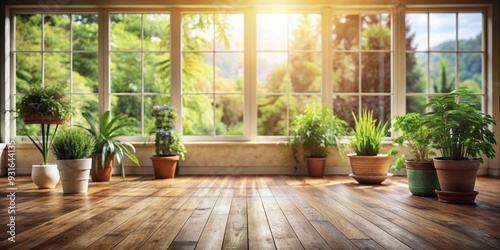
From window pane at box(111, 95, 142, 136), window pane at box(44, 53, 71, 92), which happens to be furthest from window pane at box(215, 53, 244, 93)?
window pane at box(44, 53, 71, 92)

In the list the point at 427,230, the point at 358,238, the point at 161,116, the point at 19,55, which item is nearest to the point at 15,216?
the point at 358,238

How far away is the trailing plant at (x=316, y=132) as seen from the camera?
6086 millimetres

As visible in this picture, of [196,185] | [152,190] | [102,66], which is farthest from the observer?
[102,66]

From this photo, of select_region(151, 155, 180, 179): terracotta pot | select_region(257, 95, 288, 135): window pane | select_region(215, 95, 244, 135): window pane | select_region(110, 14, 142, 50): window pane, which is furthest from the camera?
select_region(215, 95, 244, 135): window pane

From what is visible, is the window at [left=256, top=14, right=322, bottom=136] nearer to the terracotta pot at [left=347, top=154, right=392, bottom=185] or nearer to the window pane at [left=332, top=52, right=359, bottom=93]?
the window pane at [left=332, top=52, right=359, bottom=93]

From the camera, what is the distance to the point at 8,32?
6.56 m

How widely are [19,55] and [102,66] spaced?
121cm

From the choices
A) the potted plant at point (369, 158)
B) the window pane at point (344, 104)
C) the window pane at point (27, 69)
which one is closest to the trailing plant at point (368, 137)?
the potted plant at point (369, 158)

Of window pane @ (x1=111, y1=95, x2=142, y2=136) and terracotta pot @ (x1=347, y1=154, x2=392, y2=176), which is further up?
window pane @ (x1=111, y1=95, x2=142, y2=136)

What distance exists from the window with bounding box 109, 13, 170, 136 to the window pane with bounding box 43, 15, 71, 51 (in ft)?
2.05

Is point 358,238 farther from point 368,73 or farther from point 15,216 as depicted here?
point 368,73

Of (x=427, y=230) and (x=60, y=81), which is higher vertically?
(x=60, y=81)

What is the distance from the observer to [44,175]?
4836 millimetres

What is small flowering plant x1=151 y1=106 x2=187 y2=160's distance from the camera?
20.0 feet
